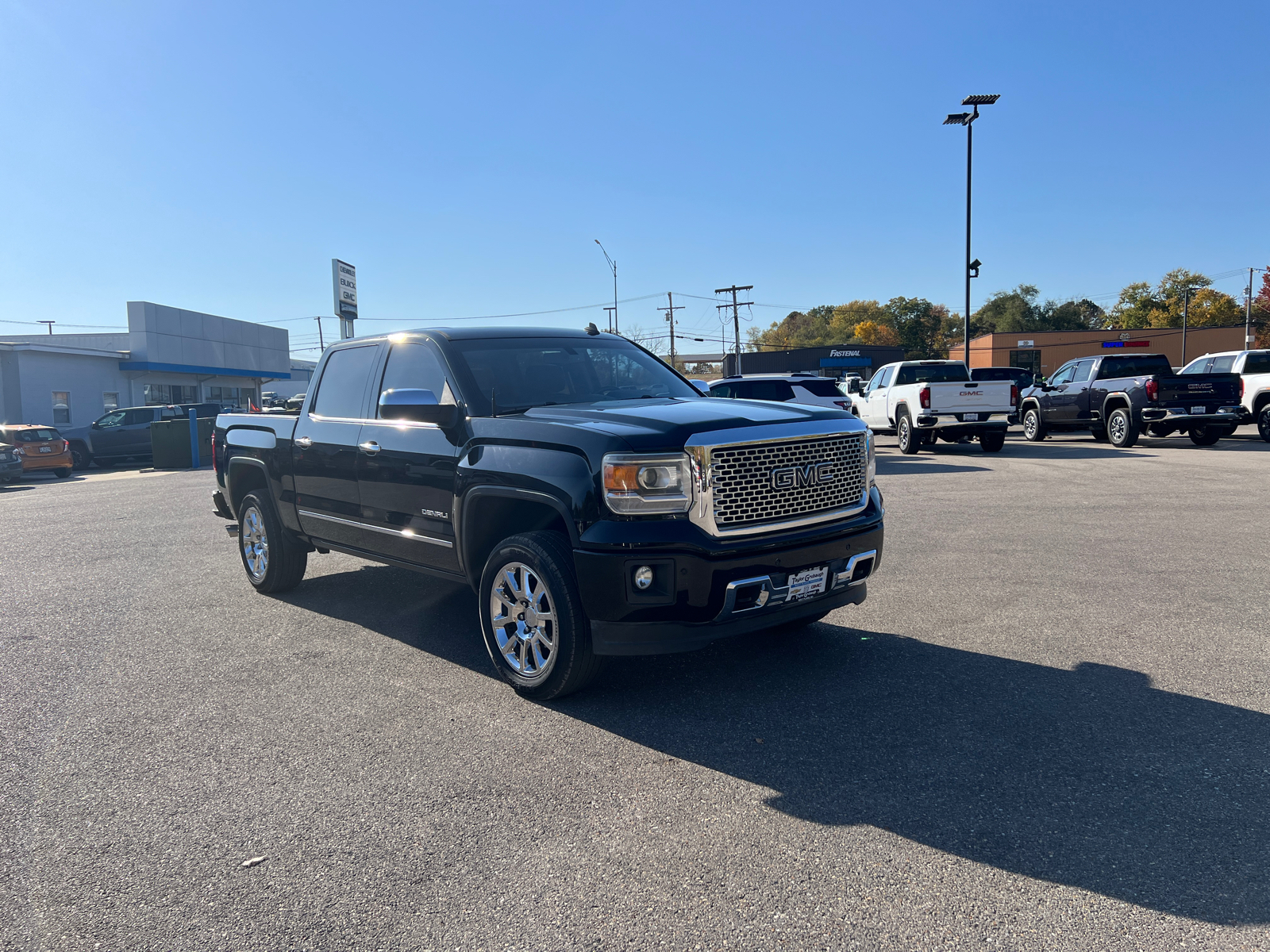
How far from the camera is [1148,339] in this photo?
93.9 meters

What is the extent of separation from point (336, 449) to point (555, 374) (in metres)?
1.67

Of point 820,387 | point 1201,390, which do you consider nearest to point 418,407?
point 820,387

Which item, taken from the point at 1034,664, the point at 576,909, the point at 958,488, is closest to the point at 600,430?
the point at 576,909

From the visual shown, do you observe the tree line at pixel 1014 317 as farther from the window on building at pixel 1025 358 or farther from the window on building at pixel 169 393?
the window on building at pixel 169 393

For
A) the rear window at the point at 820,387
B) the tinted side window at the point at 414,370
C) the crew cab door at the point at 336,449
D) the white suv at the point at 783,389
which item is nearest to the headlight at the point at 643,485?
the tinted side window at the point at 414,370

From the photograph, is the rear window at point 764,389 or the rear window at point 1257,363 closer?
the rear window at point 764,389

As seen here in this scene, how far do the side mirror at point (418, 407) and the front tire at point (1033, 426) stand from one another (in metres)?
20.2

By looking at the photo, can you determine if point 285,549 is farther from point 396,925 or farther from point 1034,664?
point 1034,664

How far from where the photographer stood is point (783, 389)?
1534cm

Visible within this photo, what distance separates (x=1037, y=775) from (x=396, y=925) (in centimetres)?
250

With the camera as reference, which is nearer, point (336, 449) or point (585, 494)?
point (585, 494)

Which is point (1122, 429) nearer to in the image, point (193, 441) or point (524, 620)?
point (524, 620)

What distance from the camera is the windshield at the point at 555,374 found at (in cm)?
529

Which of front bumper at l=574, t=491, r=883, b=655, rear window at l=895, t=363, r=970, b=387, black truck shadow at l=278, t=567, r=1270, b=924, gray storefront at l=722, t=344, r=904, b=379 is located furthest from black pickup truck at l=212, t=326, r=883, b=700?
gray storefront at l=722, t=344, r=904, b=379
